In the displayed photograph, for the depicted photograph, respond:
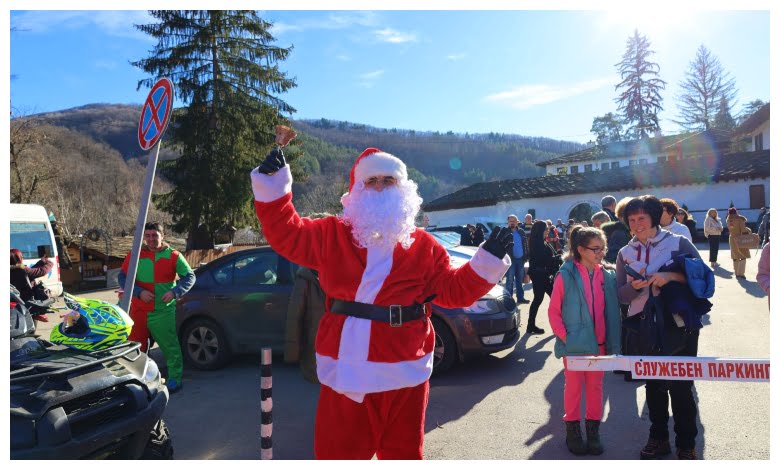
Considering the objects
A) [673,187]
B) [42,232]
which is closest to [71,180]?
[42,232]

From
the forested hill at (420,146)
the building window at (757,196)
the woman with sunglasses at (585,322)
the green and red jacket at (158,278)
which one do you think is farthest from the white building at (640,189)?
the forested hill at (420,146)

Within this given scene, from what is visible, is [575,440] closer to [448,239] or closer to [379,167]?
[379,167]

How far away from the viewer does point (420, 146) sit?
92.2 meters

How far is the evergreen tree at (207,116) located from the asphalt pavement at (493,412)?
19906 mm

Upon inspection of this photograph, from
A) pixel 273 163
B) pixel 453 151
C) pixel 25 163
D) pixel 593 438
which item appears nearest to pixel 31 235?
pixel 273 163

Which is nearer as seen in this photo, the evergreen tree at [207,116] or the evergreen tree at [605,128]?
the evergreen tree at [207,116]

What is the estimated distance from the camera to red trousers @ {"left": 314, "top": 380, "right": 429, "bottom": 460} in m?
2.75

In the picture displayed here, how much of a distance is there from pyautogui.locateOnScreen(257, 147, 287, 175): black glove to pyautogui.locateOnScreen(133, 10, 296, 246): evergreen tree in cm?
2360

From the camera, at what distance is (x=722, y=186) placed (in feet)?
105

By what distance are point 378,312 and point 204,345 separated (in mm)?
4961

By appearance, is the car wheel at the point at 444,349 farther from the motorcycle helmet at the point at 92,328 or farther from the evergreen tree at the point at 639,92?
the evergreen tree at the point at 639,92

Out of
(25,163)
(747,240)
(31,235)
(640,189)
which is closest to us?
(747,240)

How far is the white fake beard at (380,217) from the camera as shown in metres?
2.88

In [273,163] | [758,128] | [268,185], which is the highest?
[758,128]
